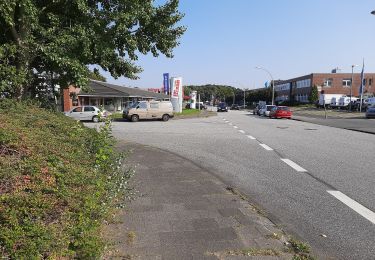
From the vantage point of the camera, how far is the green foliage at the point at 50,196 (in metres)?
3.15

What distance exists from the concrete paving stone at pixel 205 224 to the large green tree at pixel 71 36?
709 cm

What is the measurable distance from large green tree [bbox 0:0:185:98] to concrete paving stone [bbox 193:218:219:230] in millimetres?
7092

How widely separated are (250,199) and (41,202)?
13.0 feet

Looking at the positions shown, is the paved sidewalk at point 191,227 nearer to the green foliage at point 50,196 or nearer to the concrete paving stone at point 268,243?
the concrete paving stone at point 268,243

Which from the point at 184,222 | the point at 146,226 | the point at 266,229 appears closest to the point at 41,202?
the point at 146,226

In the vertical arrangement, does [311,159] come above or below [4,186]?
below

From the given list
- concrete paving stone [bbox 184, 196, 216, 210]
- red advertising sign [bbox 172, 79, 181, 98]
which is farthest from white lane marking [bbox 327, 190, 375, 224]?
red advertising sign [bbox 172, 79, 181, 98]

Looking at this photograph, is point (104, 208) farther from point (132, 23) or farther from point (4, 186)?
point (132, 23)

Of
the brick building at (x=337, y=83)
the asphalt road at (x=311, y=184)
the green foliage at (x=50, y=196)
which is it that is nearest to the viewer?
the green foliage at (x=50, y=196)

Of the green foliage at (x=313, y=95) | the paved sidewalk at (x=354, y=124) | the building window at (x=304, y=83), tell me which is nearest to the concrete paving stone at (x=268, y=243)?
the paved sidewalk at (x=354, y=124)

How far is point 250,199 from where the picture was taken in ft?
22.1

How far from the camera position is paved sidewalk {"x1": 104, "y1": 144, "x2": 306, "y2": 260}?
13.5 ft

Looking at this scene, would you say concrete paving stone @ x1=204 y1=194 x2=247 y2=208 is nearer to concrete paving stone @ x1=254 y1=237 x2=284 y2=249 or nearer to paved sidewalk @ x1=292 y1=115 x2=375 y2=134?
concrete paving stone @ x1=254 y1=237 x2=284 y2=249

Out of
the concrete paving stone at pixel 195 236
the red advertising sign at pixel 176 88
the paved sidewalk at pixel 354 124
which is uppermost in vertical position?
the red advertising sign at pixel 176 88
